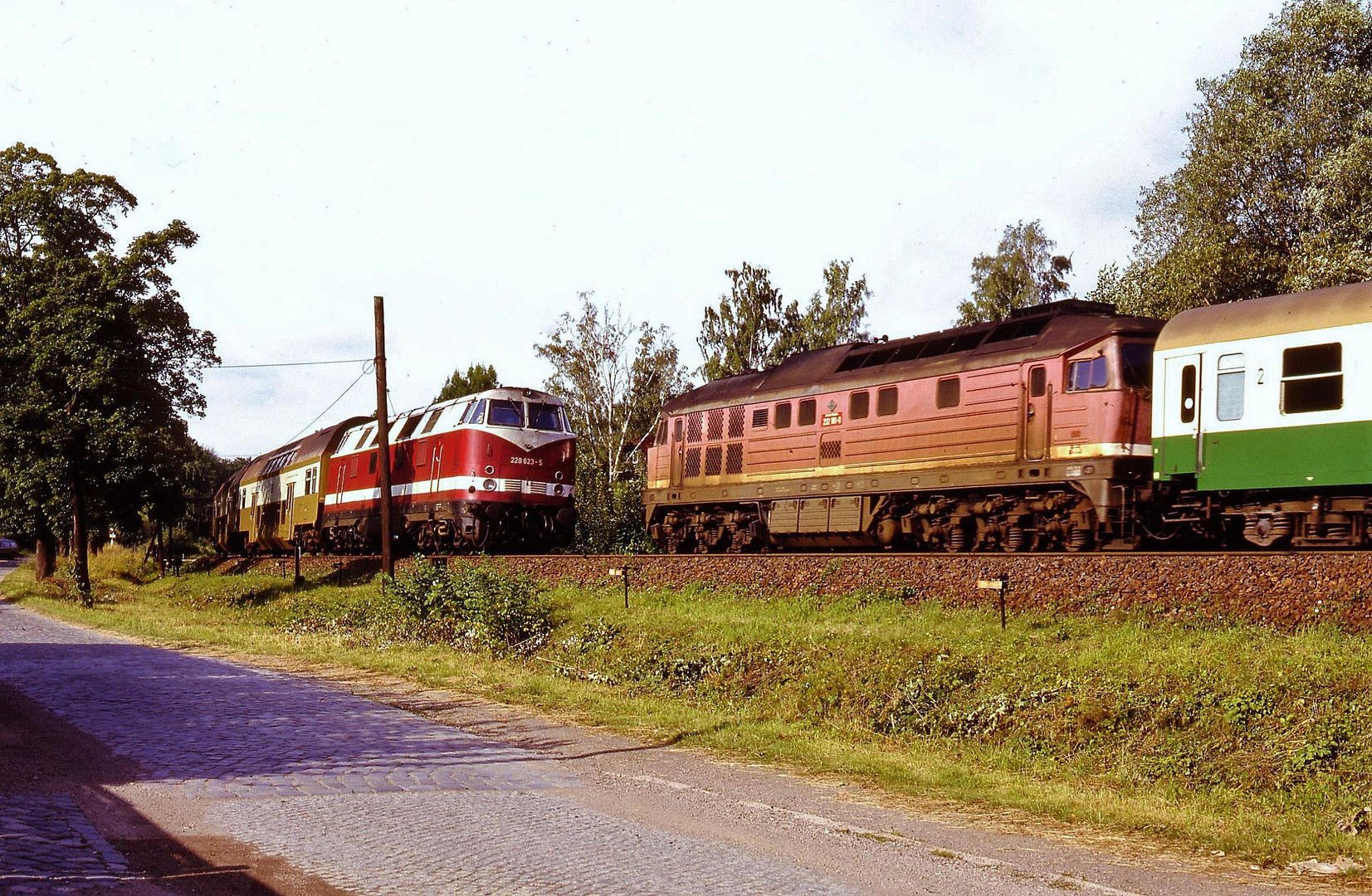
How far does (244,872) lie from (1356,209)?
31.0m

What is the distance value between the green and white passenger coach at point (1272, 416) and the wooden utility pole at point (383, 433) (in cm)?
1914

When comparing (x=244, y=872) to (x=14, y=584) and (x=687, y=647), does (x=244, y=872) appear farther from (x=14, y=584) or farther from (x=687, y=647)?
(x=14, y=584)

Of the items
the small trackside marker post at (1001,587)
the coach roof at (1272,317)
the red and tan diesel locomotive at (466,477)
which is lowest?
the small trackside marker post at (1001,587)

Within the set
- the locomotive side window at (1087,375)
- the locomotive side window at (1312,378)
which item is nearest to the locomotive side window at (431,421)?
the locomotive side window at (1087,375)

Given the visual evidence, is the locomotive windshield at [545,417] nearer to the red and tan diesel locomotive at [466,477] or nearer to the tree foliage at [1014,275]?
the red and tan diesel locomotive at [466,477]

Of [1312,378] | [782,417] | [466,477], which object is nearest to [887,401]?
[782,417]

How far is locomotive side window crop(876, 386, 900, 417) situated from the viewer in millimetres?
22953

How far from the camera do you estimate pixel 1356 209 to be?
99.6 ft

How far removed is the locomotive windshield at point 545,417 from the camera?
31.6m

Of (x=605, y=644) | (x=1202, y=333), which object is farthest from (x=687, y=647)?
(x=1202, y=333)

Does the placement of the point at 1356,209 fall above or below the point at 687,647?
above

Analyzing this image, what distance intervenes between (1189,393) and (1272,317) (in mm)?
1607

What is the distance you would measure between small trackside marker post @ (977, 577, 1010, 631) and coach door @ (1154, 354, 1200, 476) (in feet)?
10.5

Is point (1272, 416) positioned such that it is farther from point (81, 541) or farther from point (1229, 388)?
point (81, 541)
